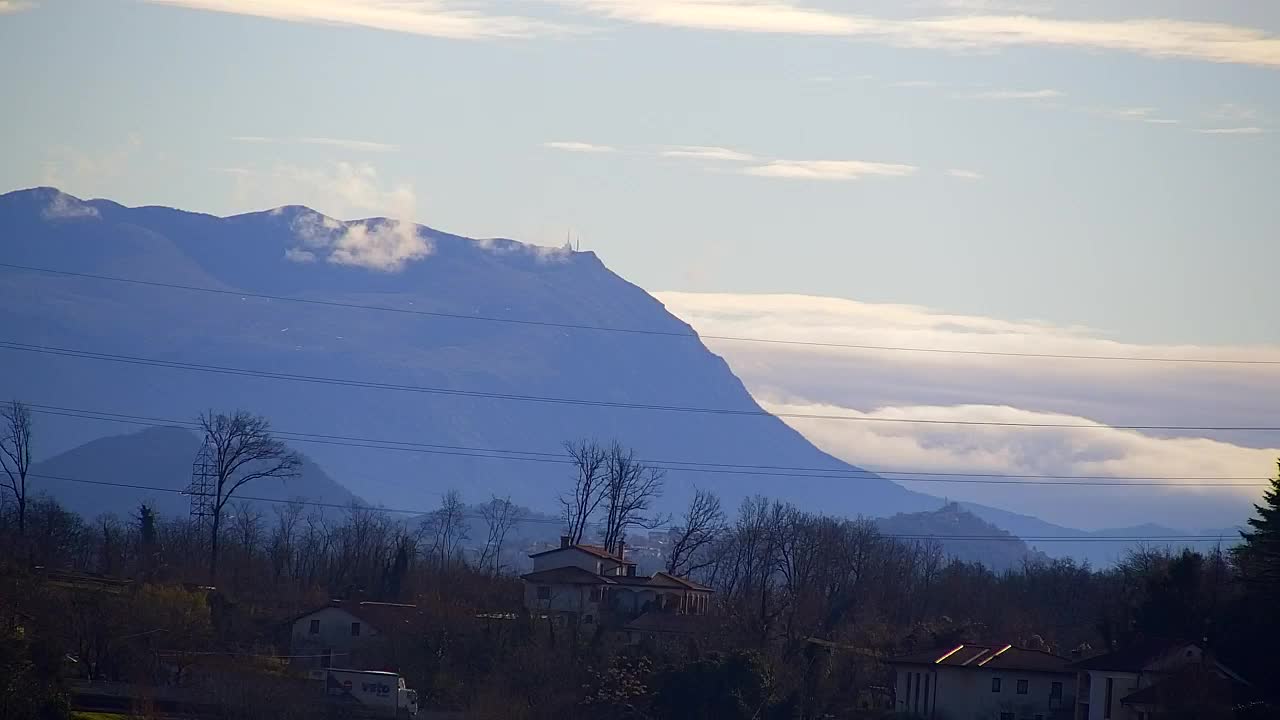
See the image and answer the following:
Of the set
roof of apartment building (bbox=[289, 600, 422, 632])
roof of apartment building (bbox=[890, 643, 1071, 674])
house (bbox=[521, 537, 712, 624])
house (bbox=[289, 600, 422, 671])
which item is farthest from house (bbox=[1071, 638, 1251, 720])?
roof of apartment building (bbox=[289, 600, 422, 632])

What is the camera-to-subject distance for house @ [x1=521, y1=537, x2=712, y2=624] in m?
119

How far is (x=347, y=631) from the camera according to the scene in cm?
10856

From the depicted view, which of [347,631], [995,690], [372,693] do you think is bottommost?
[372,693]

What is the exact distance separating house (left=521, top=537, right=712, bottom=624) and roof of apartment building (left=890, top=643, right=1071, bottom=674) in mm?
25740

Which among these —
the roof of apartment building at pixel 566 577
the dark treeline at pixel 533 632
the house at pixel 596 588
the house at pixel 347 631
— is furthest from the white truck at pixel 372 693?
the roof of apartment building at pixel 566 577

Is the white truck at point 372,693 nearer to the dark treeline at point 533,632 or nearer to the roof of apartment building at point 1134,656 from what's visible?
the dark treeline at point 533,632

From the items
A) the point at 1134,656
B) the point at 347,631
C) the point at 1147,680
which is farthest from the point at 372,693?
the point at 1147,680

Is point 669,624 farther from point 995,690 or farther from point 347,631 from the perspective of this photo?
point 995,690

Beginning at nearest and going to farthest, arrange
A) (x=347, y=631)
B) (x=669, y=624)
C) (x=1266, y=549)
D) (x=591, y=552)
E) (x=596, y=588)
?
(x=1266, y=549) < (x=347, y=631) < (x=669, y=624) < (x=596, y=588) < (x=591, y=552)

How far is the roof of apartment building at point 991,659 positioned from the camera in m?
92.2

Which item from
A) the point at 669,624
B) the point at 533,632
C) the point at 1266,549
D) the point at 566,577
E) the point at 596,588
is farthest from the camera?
the point at 596,588

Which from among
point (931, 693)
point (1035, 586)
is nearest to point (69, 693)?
point (931, 693)

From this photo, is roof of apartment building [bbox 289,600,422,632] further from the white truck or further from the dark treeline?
the white truck

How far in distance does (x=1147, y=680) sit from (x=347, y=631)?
48.0 meters
